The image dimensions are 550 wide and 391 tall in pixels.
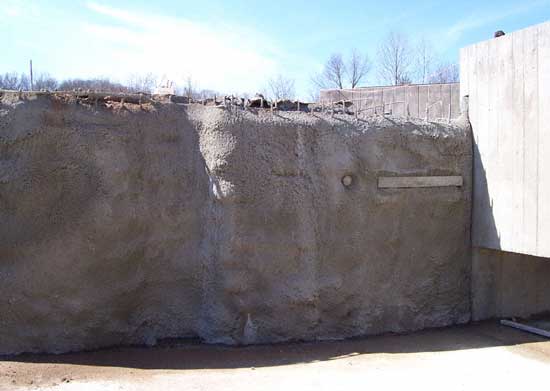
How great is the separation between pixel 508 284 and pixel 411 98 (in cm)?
562

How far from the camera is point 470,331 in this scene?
9.02 meters

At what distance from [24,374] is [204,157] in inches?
134

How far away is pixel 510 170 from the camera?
27.6 ft

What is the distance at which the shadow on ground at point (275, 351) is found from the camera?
714 cm

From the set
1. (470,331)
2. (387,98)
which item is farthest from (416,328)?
(387,98)

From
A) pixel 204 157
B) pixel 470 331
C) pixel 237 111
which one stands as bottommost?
pixel 470 331

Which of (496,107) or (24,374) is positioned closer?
(24,374)

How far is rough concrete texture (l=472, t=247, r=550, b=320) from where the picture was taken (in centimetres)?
941

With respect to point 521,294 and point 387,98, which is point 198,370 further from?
point 387,98

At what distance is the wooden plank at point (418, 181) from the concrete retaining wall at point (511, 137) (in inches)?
15.0

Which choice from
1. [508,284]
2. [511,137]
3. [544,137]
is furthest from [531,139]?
[508,284]

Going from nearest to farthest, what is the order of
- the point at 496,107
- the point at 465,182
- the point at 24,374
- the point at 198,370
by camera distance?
1. the point at 24,374
2. the point at 198,370
3. the point at 496,107
4. the point at 465,182

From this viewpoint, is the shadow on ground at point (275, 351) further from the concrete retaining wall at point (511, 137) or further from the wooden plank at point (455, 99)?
the wooden plank at point (455, 99)

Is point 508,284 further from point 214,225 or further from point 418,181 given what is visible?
point 214,225
